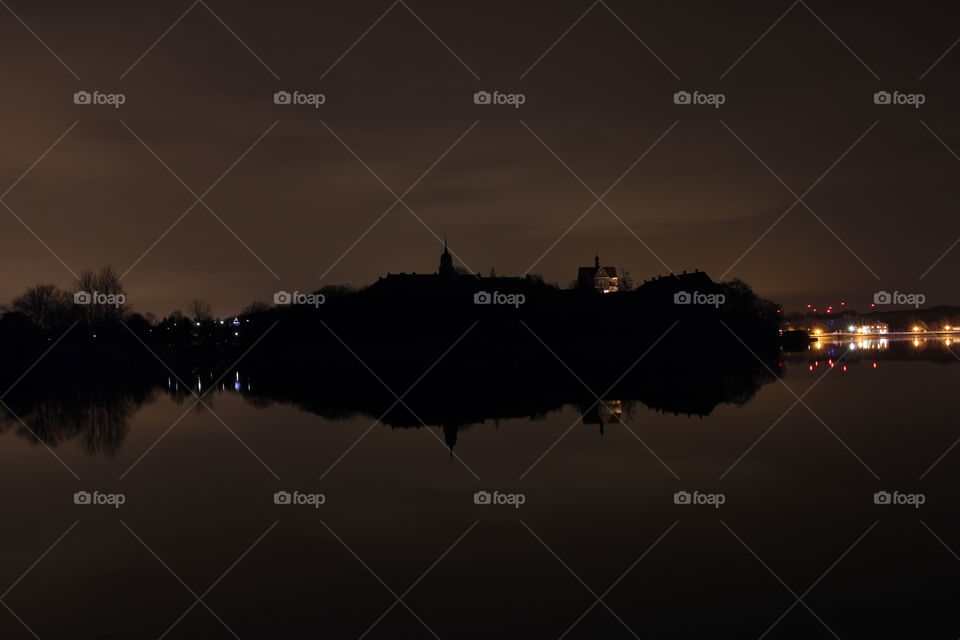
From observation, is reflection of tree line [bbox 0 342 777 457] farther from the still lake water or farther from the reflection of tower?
the reflection of tower

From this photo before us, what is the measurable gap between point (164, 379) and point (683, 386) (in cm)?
4144

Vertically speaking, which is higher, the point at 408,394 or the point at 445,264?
the point at 445,264

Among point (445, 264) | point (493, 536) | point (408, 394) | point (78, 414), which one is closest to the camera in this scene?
point (493, 536)

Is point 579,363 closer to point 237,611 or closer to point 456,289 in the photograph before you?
point 237,611

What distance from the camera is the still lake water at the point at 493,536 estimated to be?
12.6 m

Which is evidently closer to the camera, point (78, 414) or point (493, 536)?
point (493, 536)

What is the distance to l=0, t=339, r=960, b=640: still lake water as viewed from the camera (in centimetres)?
1261

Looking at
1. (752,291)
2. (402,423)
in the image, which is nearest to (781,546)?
(402,423)

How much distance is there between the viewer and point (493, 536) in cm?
1686

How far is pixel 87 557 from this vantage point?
16125 mm

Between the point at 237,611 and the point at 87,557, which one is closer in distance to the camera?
the point at 237,611

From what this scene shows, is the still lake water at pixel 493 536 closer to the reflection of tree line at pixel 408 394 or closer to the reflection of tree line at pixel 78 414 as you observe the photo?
the reflection of tree line at pixel 78 414

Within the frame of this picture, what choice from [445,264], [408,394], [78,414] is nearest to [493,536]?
[408,394]

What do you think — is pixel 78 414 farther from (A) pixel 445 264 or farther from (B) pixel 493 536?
(A) pixel 445 264
